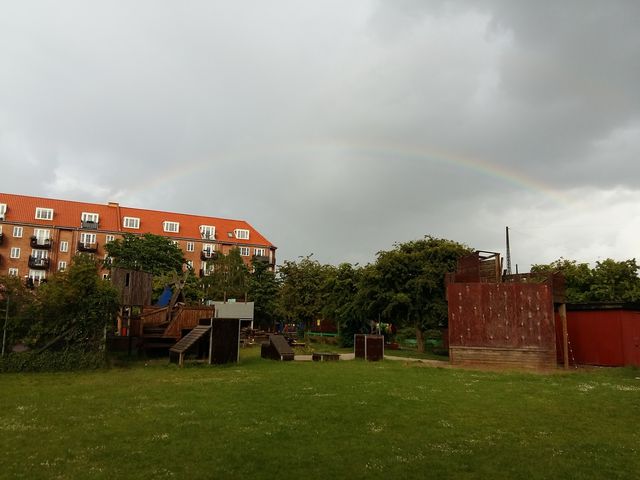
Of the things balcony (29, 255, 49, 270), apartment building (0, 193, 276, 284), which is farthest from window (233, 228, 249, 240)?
balcony (29, 255, 49, 270)

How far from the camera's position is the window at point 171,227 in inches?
3516

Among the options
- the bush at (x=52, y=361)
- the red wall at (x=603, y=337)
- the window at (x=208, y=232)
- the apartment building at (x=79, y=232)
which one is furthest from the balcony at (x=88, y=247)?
the red wall at (x=603, y=337)

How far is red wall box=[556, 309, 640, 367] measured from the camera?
24.8 meters

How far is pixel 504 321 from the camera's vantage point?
2388cm

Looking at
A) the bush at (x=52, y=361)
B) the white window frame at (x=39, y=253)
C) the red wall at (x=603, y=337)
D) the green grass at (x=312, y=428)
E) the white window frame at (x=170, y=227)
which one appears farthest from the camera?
the white window frame at (x=170, y=227)

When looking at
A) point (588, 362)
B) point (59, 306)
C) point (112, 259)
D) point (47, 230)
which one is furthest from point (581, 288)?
point (47, 230)

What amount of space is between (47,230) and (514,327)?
256ft

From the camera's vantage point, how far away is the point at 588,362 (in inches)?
1038

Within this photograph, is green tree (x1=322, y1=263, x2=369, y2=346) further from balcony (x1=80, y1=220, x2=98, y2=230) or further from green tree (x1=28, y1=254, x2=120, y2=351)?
balcony (x1=80, y1=220, x2=98, y2=230)

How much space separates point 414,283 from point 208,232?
63.1 m

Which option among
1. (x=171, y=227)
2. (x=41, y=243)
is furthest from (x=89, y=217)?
(x=171, y=227)

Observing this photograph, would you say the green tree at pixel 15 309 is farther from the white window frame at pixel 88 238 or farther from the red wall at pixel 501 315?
the white window frame at pixel 88 238

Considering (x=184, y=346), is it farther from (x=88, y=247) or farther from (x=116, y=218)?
(x=116, y=218)

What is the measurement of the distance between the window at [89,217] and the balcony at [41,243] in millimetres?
6533
